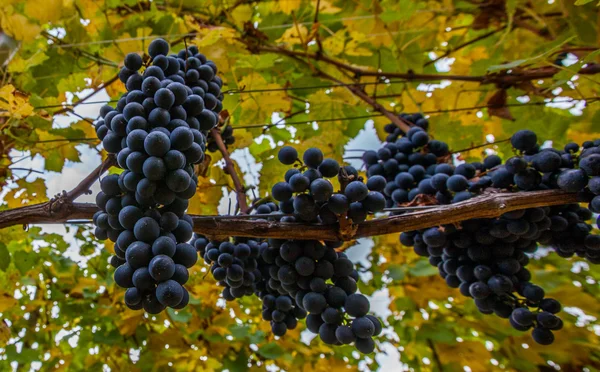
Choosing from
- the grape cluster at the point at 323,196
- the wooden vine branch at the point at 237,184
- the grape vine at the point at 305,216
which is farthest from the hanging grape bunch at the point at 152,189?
the wooden vine branch at the point at 237,184

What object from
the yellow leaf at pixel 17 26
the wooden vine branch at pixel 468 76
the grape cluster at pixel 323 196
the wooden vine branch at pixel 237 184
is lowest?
the grape cluster at pixel 323 196

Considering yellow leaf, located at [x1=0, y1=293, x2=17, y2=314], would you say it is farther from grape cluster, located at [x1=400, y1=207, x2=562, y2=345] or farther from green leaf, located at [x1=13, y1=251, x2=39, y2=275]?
grape cluster, located at [x1=400, y1=207, x2=562, y2=345]

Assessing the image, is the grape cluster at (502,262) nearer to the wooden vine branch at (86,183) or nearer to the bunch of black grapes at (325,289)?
the bunch of black grapes at (325,289)

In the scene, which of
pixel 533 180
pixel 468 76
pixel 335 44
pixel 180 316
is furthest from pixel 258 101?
pixel 180 316

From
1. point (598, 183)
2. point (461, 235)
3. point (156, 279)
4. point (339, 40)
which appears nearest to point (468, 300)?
point (461, 235)

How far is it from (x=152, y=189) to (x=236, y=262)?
0.37 meters

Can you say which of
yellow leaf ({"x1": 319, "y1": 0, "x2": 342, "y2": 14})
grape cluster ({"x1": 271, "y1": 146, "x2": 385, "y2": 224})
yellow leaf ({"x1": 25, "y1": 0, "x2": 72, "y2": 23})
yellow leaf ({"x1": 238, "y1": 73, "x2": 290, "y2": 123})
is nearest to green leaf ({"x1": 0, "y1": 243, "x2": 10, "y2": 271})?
yellow leaf ({"x1": 25, "y1": 0, "x2": 72, "y2": 23})

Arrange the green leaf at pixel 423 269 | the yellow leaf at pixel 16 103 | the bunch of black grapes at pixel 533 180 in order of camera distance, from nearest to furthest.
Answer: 1. the bunch of black grapes at pixel 533 180
2. the yellow leaf at pixel 16 103
3. the green leaf at pixel 423 269

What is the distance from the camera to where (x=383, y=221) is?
2.60 feet

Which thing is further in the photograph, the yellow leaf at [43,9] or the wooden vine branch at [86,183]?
the yellow leaf at [43,9]

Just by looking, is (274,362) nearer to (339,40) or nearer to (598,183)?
(339,40)

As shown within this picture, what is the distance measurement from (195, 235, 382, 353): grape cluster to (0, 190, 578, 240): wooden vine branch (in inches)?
2.3

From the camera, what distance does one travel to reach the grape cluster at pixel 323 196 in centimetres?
A: 74

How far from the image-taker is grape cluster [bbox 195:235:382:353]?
760mm
